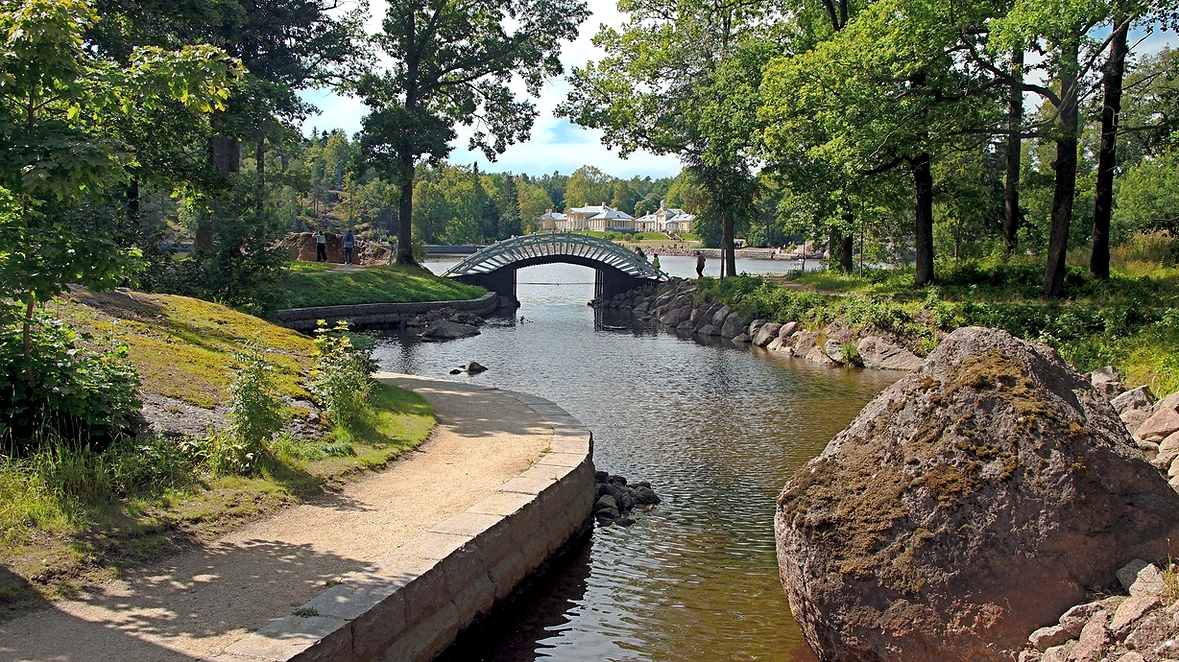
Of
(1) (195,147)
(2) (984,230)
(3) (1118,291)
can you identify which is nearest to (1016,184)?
(3) (1118,291)

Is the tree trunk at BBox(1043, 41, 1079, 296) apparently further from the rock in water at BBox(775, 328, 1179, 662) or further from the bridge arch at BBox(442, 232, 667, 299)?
the bridge arch at BBox(442, 232, 667, 299)

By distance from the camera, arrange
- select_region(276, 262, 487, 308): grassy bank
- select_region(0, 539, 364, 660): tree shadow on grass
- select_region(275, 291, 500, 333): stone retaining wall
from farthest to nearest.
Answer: select_region(276, 262, 487, 308): grassy bank < select_region(275, 291, 500, 333): stone retaining wall < select_region(0, 539, 364, 660): tree shadow on grass

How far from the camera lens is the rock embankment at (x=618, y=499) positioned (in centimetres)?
1026

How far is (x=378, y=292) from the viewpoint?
108ft

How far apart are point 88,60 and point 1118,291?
2060cm

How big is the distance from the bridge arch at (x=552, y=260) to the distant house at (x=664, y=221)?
4418 inches

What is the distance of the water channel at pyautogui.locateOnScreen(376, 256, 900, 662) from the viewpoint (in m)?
7.40

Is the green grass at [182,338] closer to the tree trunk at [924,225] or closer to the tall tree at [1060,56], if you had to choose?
the tall tree at [1060,56]

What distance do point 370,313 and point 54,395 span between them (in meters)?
24.2

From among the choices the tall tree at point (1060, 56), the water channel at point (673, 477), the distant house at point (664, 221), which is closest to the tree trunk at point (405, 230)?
the water channel at point (673, 477)

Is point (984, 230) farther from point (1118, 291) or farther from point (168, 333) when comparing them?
point (168, 333)

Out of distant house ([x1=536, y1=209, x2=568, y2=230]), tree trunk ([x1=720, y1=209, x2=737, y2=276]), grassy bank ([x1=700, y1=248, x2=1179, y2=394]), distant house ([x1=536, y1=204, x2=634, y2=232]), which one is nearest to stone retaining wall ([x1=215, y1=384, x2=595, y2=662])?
grassy bank ([x1=700, y1=248, x2=1179, y2=394])

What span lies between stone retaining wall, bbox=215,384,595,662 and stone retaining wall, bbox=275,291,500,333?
20.3 meters

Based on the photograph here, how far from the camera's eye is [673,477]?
11.9 meters
